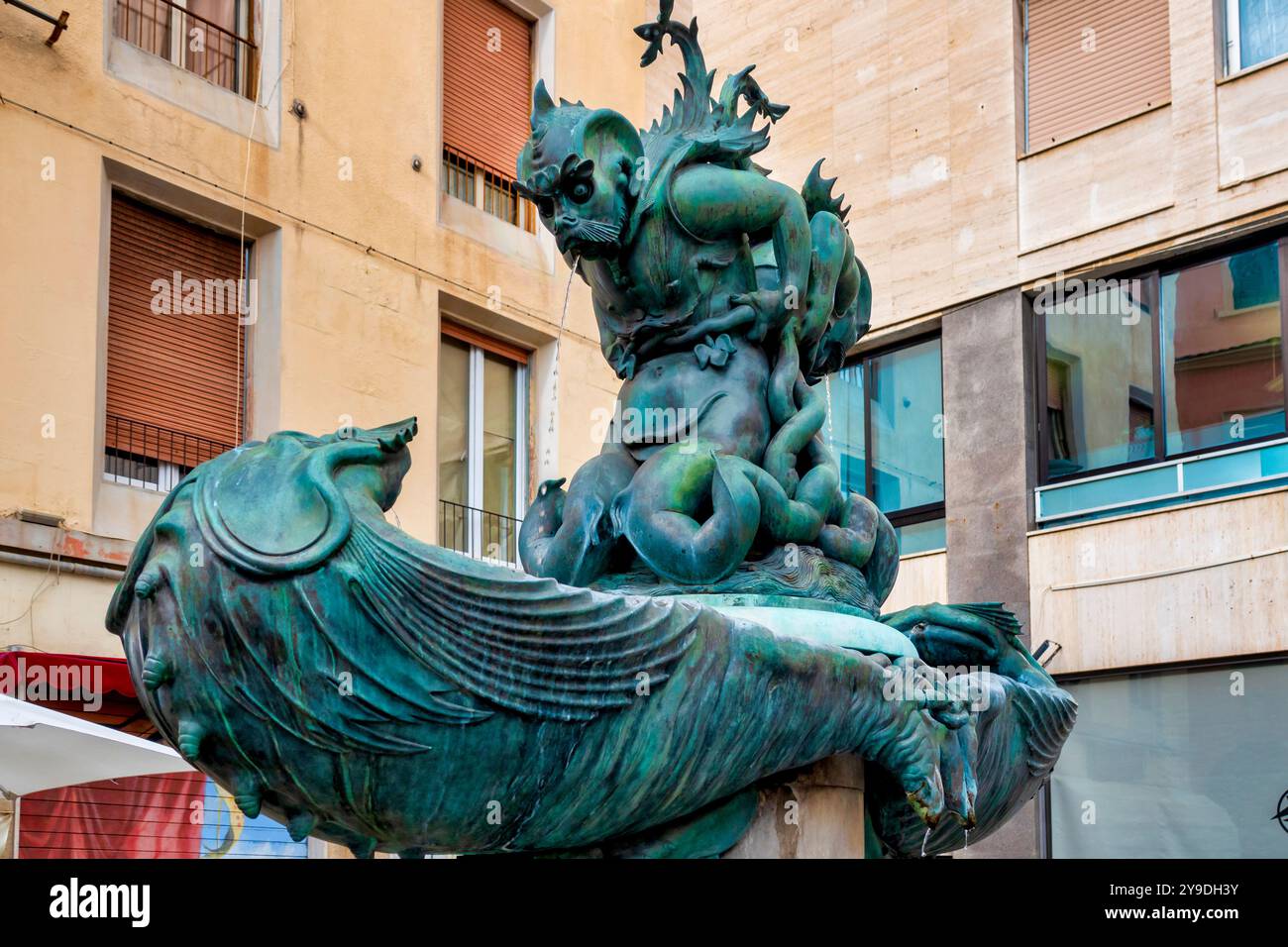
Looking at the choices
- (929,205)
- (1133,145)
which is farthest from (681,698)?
(929,205)

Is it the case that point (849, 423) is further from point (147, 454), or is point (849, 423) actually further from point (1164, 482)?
point (147, 454)

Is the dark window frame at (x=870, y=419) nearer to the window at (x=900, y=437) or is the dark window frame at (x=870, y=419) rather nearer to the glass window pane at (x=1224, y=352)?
the window at (x=900, y=437)

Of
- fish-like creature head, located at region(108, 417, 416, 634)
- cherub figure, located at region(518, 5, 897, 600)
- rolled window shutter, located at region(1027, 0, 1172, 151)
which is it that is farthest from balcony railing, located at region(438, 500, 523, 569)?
fish-like creature head, located at region(108, 417, 416, 634)

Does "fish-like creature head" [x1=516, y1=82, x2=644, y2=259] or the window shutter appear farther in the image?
the window shutter

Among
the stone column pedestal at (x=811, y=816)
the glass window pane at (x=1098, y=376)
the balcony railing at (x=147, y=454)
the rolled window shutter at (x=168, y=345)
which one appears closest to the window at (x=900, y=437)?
the glass window pane at (x=1098, y=376)

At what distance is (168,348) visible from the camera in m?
13.0

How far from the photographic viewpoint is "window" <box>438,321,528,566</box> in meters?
15.7

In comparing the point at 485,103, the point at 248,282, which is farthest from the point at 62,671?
the point at 485,103

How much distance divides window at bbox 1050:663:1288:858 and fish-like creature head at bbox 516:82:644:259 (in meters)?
10.4

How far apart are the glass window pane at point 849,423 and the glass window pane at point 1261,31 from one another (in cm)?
497

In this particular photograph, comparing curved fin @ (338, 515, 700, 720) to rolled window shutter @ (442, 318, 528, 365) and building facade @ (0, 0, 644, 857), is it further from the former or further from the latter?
rolled window shutter @ (442, 318, 528, 365)

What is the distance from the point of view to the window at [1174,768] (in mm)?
13648

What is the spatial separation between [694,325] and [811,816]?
4.81 ft

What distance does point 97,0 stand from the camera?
12938 millimetres
